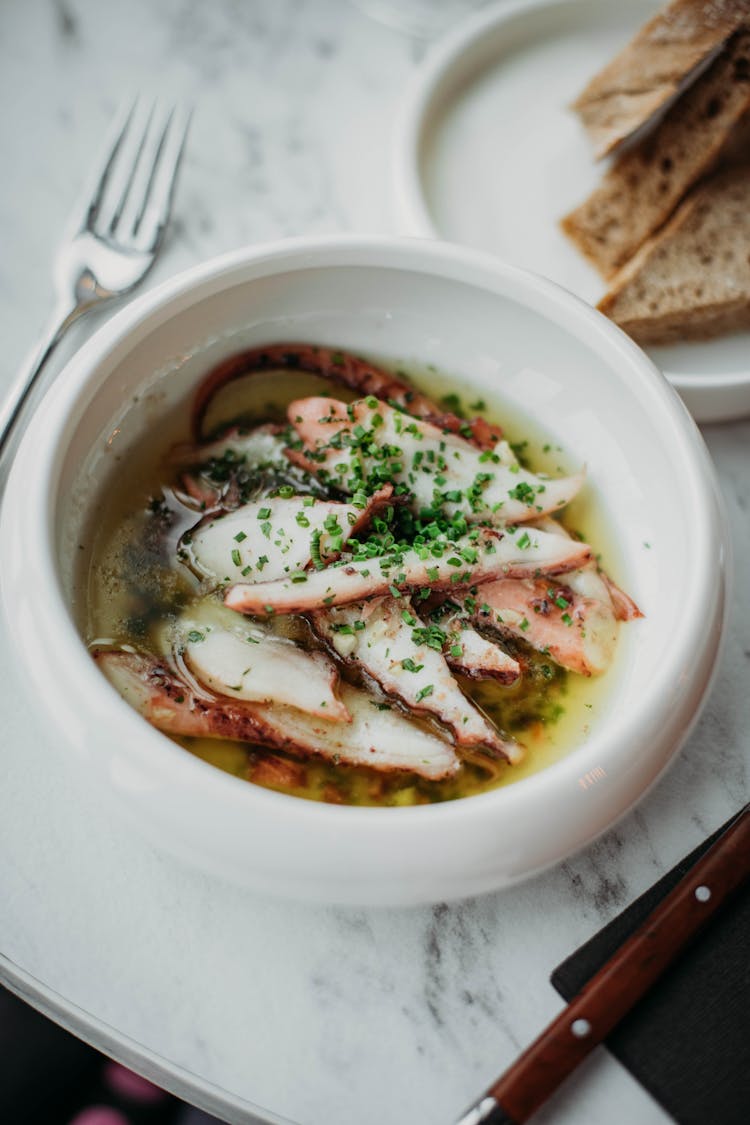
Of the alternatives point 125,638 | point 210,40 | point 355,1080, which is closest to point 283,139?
point 210,40

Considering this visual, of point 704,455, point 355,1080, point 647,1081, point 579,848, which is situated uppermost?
point 704,455

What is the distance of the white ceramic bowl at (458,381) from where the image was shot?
90cm

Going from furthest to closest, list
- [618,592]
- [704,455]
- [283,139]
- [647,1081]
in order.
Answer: [283,139] → [618,592] → [704,455] → [647,1081]

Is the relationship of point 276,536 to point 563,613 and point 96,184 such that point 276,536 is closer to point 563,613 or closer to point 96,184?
point 563,613

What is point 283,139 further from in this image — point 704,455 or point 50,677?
point 50,677

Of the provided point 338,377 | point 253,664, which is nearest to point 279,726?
point 253,664

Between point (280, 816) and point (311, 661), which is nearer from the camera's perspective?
point (280, 816)

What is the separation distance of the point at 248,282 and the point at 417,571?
1.41 feet

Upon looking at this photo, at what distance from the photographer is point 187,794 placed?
89 centimetres

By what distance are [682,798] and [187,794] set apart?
2.02 feet

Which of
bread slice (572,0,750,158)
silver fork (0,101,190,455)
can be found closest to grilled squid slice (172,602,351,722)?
silver fork (0,101,190,455)

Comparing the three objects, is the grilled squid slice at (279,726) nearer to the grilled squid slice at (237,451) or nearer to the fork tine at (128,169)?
the grilled squid slice at (237,451)

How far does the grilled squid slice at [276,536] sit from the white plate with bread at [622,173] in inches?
22.6

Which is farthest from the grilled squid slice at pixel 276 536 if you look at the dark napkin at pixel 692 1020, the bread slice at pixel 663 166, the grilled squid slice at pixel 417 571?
the bread slice at pixel 663 166
